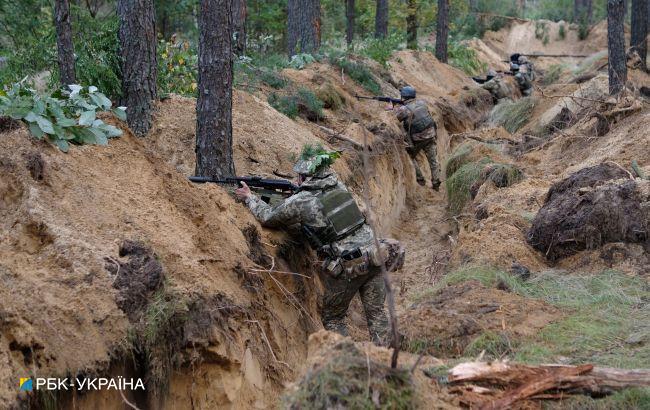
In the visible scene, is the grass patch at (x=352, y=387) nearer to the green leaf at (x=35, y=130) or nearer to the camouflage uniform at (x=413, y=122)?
the green leaf at (x=35, y=130)

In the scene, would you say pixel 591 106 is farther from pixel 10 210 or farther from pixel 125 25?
pixel 10 210

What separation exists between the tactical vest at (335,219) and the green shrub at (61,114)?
1.96 metres

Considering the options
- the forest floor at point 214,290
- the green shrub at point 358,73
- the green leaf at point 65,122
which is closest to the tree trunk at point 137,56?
the forest floor at point 214,290

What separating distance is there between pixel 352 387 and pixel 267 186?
12.8 feet

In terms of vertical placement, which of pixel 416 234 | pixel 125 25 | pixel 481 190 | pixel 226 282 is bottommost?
pixel 416 234

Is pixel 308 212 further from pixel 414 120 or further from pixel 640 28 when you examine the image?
pixel 640 28

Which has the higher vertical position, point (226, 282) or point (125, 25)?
point (125, 25)

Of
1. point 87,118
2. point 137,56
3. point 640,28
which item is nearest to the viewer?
point 87,118

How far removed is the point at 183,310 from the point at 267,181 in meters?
2.23

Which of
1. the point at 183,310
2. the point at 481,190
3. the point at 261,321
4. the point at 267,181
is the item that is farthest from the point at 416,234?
the point at 183,310

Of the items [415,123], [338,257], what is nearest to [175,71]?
[338,257]

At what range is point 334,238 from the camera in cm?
668

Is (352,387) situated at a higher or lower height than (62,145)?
lower

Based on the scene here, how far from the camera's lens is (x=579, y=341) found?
18.0 ft
